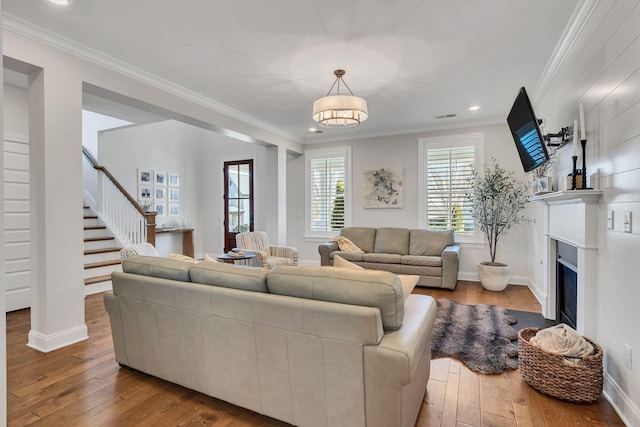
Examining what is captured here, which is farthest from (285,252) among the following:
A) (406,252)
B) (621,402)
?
(621,402)

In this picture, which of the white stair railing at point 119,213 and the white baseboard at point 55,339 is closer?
the white baseboard at point 55,339

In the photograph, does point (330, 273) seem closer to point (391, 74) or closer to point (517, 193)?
point (391, 74)

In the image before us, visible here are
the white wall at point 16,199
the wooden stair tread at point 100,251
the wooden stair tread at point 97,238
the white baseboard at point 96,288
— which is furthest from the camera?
the wooden stair tread at point 97,238

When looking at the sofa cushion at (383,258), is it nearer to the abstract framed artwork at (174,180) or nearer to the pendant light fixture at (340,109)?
the pendant light fixture at (340,109)

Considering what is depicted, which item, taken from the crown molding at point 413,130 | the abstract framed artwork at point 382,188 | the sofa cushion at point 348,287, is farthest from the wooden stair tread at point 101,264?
A: the abstract framed artwork at point 382,188

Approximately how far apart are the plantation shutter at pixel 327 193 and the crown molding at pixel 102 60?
232cm

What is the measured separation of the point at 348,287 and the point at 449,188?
4499mm

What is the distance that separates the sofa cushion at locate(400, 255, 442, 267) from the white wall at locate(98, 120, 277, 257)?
8.88 ft

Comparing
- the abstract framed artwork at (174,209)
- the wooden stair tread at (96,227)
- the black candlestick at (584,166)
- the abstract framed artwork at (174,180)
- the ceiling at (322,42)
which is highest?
the ceiling at (322,42)

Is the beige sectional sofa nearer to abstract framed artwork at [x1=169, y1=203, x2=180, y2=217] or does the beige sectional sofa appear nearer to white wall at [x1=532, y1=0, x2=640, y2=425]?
white wall at [x1=532, y1=0, x2=640, y2=425]

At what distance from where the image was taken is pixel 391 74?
3.56 m

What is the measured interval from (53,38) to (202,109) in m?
1.69

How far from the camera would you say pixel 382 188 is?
613 cm

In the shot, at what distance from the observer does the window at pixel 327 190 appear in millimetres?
6488
